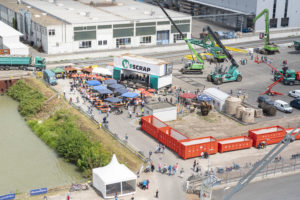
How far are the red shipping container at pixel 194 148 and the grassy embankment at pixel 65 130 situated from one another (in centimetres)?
434

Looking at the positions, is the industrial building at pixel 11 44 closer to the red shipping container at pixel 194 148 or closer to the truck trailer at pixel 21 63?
the truck trailer at pixel 21 63

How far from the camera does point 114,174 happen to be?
42.2 meters

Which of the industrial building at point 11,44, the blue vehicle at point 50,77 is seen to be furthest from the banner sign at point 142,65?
the industrial building at point 11,44

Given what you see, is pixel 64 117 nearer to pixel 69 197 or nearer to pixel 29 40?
pixel 69 197

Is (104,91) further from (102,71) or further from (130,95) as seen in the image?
(102,71)

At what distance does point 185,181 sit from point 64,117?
20.5m

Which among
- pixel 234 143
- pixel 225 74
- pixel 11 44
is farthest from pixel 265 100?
pixel 11 44

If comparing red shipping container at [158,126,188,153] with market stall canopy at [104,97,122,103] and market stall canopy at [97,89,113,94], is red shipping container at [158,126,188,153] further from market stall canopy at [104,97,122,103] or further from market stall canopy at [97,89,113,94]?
market stall canopy at [97,89,113,94]

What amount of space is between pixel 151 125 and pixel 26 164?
13461mm

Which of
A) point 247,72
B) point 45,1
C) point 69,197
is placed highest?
point 45,1

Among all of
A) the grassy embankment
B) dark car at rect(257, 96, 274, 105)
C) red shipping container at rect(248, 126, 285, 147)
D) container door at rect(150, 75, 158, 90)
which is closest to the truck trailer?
the grassy embankment

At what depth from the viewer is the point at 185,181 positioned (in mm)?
44625

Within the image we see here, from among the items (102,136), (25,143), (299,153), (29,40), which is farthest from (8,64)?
(299,153)

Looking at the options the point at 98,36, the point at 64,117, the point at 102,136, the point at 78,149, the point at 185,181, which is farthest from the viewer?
the point at 98,36
